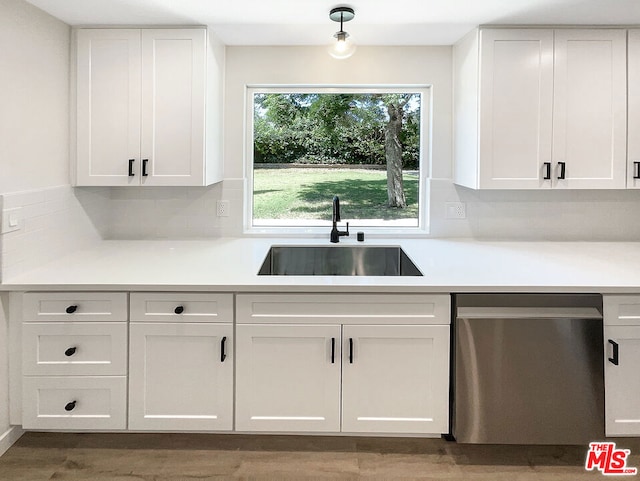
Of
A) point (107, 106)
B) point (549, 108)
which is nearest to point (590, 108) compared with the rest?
point (549, 108)

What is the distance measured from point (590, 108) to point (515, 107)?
396mm

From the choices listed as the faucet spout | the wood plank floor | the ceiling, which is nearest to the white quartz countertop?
the faucet spout

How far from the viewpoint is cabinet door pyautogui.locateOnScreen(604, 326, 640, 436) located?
2.11 metres

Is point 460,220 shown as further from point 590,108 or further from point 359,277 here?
point 359,277

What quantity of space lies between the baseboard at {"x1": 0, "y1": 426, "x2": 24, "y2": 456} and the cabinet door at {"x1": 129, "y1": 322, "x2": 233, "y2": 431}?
0.56 meters

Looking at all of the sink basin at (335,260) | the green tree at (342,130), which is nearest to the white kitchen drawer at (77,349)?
the sink basin at (335,260)

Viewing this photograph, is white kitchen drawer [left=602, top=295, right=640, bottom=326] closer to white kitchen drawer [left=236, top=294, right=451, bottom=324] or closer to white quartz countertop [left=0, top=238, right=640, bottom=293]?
white quartz countertop [left=0, top=238, right=640, bottom=293]

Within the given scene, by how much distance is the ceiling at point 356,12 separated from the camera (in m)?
2.34

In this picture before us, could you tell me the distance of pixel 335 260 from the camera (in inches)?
118

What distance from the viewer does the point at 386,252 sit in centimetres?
299

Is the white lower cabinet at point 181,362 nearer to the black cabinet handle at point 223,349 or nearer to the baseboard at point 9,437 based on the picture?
the black cabinet handle at point 223,349

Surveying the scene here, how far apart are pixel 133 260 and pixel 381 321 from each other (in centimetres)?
127

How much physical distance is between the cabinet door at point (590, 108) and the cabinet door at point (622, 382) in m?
0.91

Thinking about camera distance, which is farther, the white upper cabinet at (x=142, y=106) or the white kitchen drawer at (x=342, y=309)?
the white upper cabinet at (x=142, y=106)
